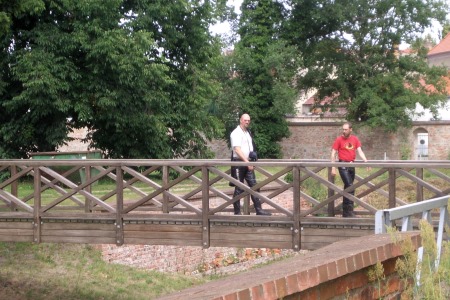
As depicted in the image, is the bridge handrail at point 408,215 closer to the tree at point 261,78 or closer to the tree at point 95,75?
the tree at point 95,75

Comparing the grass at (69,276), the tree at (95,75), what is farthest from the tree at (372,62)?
the grass at (69,276)

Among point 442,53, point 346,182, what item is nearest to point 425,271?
point 346,182

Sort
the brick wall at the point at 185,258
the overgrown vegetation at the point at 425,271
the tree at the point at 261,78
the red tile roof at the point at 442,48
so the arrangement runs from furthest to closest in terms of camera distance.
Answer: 1. the red tile roof at the point at 442,48
2. the tree at the point at 261,78
3. the brick wall at the point at 185,258
4. the overgrown vegetation at the point at 425,271

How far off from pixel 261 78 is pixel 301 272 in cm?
3859

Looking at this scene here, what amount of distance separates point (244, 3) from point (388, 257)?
39849 mm

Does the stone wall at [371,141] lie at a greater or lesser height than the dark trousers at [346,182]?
greater

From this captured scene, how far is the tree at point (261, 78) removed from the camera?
1633 inches

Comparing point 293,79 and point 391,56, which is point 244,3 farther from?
point 391,56

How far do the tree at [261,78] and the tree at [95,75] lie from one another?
12.5 metres

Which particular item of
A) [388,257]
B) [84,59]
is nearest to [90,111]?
[84,59]

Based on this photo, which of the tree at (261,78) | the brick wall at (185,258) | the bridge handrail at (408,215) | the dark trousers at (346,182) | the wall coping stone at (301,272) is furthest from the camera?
the tree at (261,78)

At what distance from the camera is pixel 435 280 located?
14.1 ft

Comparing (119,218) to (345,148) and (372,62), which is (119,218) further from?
(372,62)

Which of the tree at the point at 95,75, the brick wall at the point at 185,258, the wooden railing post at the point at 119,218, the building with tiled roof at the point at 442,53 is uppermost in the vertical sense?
the building with tiled roof at the point at 442,53
